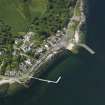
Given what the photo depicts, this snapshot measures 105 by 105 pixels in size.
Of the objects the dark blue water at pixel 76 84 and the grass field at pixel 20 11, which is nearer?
the dark blue water at pixel 76 84

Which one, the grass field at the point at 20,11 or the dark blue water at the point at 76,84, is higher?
the grass field at the point at 20,11

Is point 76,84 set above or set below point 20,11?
below

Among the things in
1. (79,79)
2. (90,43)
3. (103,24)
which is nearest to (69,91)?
(79,79)

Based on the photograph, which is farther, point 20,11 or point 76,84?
point 20,11

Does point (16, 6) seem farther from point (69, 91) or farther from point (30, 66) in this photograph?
point (69, 91)
